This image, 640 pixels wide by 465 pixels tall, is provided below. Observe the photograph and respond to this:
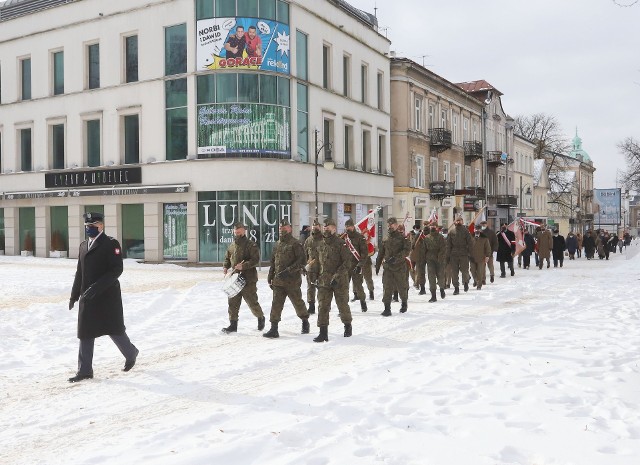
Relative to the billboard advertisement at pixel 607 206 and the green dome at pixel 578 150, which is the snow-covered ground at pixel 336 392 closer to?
the billboard advertisement at pixel 607 206

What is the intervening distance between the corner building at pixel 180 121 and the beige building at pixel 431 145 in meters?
4.00

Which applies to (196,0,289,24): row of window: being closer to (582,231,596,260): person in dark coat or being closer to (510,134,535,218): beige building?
(582,231,596,260): person in dark coat

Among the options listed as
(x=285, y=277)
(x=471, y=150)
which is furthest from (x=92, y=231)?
(x=471, y=150)

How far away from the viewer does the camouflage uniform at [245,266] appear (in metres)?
11.0

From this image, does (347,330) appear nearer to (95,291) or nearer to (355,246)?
(355,246)

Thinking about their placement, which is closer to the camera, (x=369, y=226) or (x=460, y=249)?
(x=460, y=249)

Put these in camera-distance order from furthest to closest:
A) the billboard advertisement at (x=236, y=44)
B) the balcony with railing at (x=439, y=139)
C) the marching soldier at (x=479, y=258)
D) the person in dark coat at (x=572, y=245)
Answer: the balcony with railing at (x=439, y=139) < the person in dark coat at (x=572, y=245) < the billboard advertisement at (x=236, y=44) < the marching soldier at (x=479, y=258)

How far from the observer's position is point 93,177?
31.4 metres

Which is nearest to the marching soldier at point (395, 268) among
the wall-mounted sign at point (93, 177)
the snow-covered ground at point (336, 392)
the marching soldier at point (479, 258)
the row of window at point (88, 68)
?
the snow-covered ground at point (336, 392)

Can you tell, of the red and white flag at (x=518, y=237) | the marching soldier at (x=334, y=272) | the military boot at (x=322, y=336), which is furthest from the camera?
the red and white flag at (x=518, y=237)

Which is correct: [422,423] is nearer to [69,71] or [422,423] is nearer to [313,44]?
[313,44]

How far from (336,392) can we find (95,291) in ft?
9.51

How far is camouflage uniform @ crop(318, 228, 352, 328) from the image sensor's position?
1041 centimetres

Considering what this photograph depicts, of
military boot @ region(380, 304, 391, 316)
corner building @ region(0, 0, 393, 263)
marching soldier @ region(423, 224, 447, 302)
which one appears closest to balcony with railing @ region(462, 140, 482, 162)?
corner building @ region(0, 0, 393, 263)
